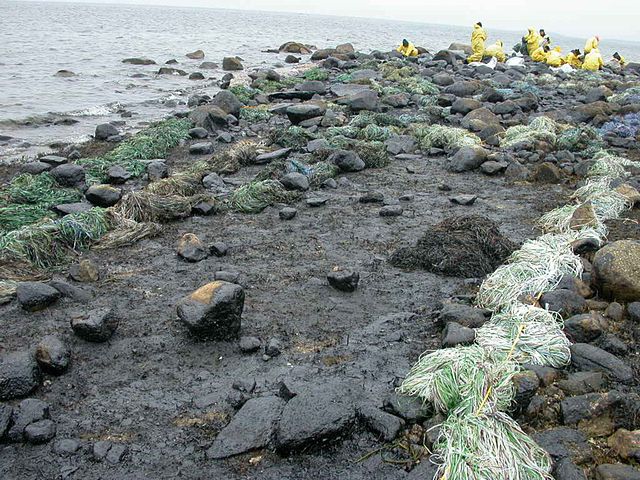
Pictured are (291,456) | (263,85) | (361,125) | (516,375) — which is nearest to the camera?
(291,456)

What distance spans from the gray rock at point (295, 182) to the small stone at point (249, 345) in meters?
3.71

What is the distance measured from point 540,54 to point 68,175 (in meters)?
25.4

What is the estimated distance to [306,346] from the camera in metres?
4.24

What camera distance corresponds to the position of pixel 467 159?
28.8 feet

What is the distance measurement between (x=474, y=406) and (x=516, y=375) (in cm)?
43

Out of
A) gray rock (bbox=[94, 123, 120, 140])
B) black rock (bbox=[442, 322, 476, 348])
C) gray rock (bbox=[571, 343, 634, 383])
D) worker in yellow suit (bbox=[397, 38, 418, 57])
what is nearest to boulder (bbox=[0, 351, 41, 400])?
black rock (bbox=[442, 322, 476, 348])

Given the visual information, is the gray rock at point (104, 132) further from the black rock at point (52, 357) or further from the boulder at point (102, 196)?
the black rock at point (52, 357)

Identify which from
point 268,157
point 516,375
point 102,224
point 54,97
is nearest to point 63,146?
point 268,157

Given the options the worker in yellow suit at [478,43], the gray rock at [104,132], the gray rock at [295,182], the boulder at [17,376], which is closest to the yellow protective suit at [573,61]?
the worker in yellow suit at [478,43]

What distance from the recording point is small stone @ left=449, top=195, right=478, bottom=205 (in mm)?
7367

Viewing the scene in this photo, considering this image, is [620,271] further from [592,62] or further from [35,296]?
[592,62]

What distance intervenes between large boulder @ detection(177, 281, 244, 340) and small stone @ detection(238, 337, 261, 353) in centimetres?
13

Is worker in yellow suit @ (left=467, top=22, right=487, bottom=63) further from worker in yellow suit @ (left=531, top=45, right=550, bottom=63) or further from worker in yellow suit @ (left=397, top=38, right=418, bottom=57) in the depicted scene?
worker in yellow suit @ (left=531, top=45, right=550, bottom=63)

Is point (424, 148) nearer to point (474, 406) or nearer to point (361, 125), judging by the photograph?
point (361, 125)
